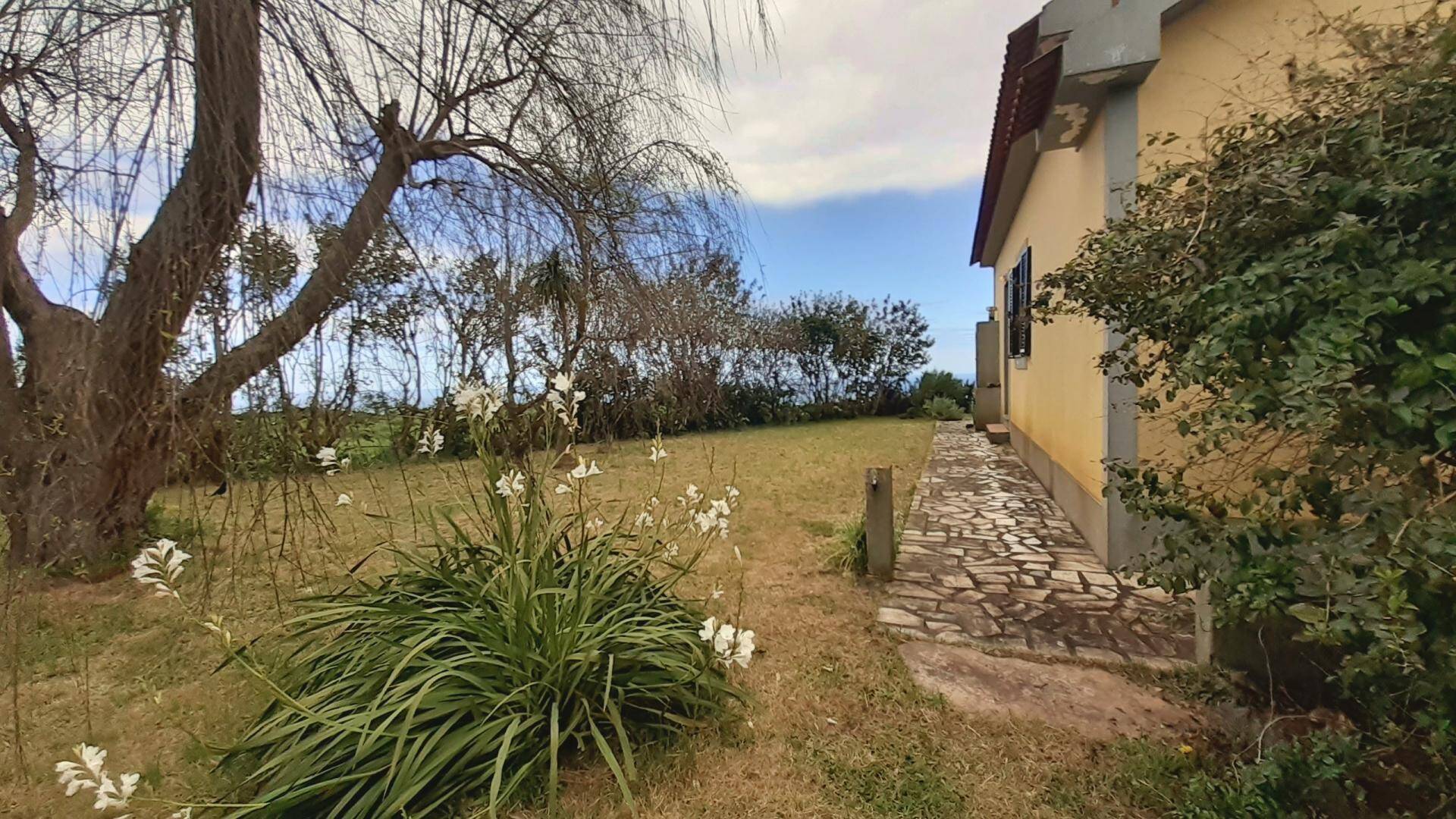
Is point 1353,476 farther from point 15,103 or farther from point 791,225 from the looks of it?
point 15,103

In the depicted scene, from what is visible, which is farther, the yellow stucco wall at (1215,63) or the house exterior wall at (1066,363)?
the house exterior wall at (1066,363)

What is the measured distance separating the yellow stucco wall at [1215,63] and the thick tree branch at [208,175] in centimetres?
474

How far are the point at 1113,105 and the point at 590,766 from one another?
17.5ft

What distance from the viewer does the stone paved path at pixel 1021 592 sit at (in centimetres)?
366

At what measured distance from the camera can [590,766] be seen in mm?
2646

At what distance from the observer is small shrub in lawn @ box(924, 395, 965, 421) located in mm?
17344

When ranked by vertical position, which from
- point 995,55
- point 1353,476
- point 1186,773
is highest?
point 995,55

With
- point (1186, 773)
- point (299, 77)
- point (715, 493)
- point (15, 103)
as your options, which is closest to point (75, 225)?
point (15, 103)

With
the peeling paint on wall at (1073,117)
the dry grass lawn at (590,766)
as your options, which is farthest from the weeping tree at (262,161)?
the peeling paint on wall at (1073,117)

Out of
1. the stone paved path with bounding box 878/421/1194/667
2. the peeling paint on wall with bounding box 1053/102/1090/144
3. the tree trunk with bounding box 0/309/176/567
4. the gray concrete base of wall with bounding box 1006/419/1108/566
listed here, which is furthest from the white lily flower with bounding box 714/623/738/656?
the peeling paint on wall with bounding box 1053/102/1090/144

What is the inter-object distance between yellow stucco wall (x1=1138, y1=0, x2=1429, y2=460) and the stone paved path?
1074 millimetres

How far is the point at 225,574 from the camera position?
13.7 feet

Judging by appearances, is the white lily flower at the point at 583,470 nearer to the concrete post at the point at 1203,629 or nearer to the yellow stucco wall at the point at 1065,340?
the yellow stucco wall at the point at 1065,340

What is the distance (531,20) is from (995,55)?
183 inches
